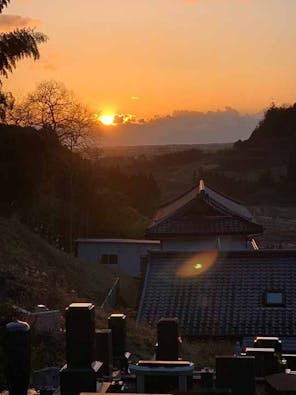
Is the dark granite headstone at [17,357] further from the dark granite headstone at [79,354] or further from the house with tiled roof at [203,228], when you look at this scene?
the house with tiled roof at [203,228]

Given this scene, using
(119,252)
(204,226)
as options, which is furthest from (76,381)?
(119,252)

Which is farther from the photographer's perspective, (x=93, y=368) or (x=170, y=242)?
(x=170, y=242)

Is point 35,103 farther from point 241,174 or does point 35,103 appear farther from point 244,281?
point 241,174

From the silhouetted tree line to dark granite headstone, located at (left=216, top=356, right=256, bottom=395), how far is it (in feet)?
42.8

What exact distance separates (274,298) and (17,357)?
14.8 m

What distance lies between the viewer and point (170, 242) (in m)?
32.9

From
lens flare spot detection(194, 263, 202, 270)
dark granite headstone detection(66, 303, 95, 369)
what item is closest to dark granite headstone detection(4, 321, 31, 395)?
dark granite headstone detection(66, 303, 95, 369)

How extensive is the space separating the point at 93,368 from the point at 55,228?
29.1 metres

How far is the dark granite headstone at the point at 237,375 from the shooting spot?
12.2 metres

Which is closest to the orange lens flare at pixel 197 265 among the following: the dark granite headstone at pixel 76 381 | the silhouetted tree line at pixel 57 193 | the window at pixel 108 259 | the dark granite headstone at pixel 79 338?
the silhouetted tree line at pixel 57 193

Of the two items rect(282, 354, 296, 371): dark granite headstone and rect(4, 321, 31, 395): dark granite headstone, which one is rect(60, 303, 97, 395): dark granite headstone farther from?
rect(282, 354, 296, 371): dark granite headstone

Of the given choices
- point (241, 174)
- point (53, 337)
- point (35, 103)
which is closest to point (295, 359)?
point (53, 337)

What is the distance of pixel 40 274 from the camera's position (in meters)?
22.6

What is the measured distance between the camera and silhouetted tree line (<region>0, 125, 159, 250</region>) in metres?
25.6
